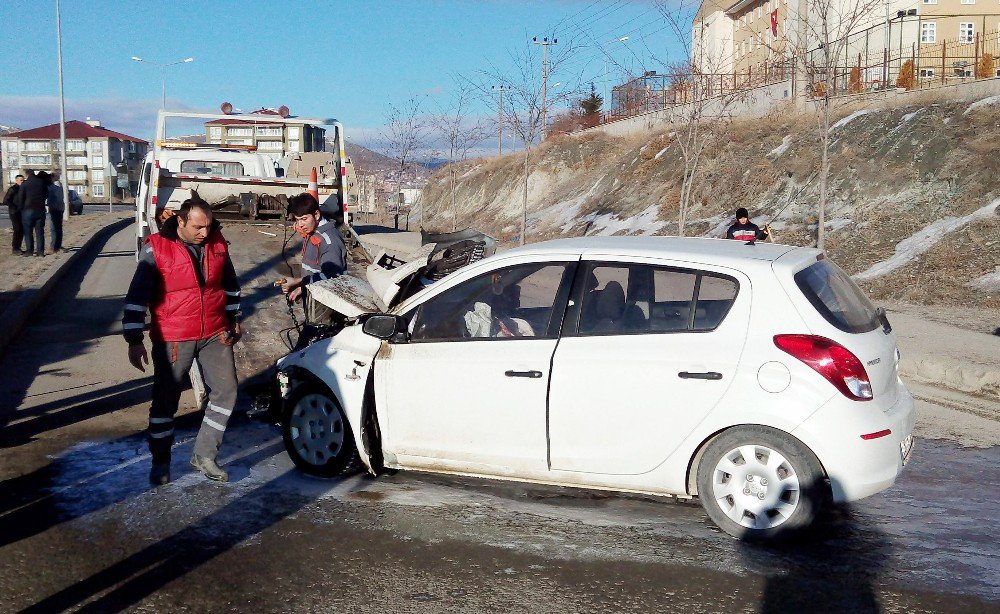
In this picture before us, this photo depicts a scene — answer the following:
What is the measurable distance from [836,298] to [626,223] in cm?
2304

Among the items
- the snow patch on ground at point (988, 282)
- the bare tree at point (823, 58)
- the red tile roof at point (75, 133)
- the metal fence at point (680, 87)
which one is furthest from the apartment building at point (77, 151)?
the snow patch on ground at point (988, 282)

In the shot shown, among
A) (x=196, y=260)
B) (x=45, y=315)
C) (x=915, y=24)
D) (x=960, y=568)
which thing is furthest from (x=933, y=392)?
(x=915, y=24)

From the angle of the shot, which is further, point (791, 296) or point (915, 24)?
point (915, 24)

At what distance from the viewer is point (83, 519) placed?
214 inches

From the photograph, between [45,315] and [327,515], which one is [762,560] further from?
[45,315]

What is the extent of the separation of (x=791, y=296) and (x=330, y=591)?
2.70 metres

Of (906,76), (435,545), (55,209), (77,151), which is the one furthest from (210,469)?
(77,151)

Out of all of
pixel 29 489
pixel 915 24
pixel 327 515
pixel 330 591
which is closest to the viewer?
pixel 330 591

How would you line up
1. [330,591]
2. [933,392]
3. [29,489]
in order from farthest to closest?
[933,392] → [29,489] → [330,591]

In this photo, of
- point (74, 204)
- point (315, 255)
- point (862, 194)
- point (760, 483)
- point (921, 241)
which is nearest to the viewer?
point (760, 483)

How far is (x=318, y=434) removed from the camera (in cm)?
621

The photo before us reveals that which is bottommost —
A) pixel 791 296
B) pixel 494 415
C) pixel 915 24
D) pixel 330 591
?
pixel 330 591

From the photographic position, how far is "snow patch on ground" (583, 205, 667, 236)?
26234 millimetres

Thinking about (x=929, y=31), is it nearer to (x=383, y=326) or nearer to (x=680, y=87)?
(x=680, y=87)
